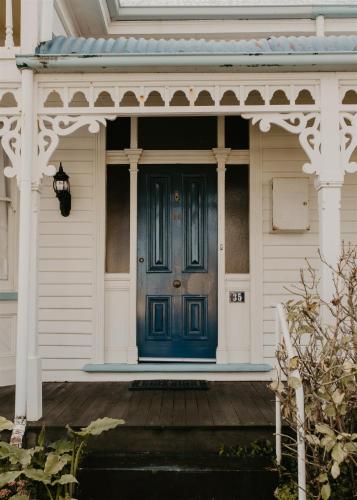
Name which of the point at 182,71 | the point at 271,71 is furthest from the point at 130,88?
the point at 271,71

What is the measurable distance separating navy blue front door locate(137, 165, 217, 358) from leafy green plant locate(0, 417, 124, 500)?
6.53 ft

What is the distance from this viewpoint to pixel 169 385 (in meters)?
4.18

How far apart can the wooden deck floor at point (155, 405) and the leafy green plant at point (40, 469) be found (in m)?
0.45

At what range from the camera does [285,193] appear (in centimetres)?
450

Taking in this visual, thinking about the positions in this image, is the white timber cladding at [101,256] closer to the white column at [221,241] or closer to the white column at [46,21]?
the white column at [221,241]

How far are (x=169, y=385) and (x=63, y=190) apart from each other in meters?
2.19

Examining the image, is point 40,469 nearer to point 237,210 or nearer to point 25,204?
point 25,204

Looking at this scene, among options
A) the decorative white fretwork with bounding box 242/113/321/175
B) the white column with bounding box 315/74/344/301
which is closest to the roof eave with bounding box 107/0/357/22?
the white column with bounding box 315/74/344/301

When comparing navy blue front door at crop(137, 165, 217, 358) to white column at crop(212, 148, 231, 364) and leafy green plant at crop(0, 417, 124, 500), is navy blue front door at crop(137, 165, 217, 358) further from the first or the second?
leafy green plant at crop(0, 417, 124, 500)

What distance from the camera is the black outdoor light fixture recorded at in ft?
14.3

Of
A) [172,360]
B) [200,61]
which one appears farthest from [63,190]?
[172,360]

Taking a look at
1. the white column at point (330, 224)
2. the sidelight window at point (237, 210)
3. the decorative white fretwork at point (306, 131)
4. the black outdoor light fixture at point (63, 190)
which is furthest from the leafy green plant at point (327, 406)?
the black outdoor light fixture at point (63, 190)

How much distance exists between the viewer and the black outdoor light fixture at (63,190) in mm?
4359

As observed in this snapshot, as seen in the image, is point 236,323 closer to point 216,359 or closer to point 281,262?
point 216,359
